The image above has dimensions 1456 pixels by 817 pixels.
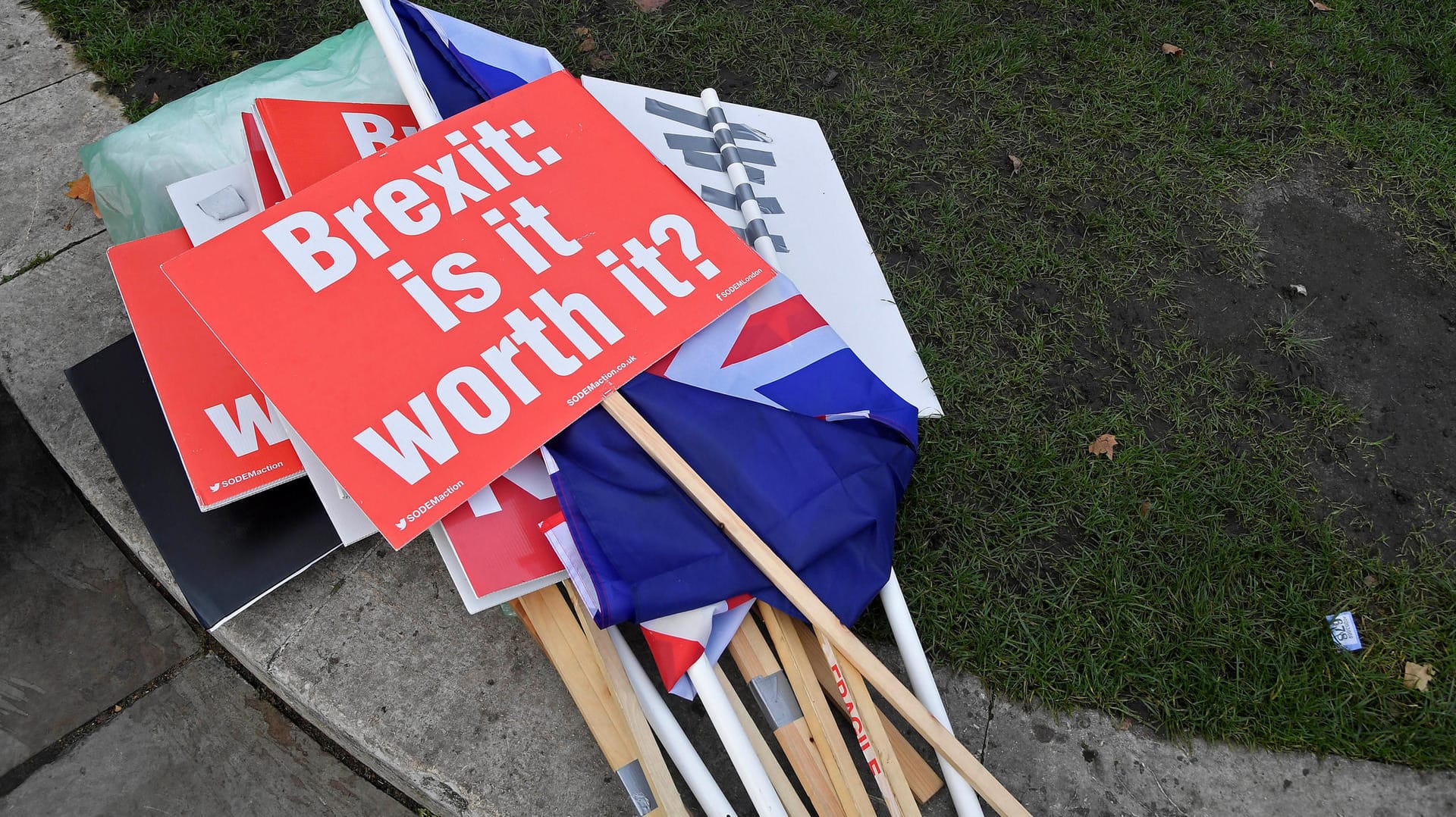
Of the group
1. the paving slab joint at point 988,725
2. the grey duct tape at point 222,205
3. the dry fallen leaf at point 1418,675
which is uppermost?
the grey duct tape at point 222,205

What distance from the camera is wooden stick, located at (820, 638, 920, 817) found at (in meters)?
1.75

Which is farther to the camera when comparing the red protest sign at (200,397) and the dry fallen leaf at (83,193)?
the dry fallen leaf at (83,193)

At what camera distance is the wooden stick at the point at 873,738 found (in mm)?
1751

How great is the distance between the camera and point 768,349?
6.75 feet

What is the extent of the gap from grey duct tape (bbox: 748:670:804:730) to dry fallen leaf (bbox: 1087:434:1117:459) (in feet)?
3.93

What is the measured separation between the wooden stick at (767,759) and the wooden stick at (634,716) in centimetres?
19

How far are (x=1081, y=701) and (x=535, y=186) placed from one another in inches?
73.9

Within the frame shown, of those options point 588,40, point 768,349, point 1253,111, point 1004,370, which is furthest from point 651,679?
point 1253,111

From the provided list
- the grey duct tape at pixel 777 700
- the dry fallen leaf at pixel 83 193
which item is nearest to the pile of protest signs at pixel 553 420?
the grey duct tape at pixel 777 700

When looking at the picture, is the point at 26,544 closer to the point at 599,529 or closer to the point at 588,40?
the point at 599,529

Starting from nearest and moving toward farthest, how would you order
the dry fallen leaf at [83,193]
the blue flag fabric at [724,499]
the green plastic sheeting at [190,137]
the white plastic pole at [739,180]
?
1. the blue flag fabric at [724,499]
2. the white plastic pole at [739,180]
3. the green plastic sheeting at [190,137]
4. the dry fallen leaf at [83,193]

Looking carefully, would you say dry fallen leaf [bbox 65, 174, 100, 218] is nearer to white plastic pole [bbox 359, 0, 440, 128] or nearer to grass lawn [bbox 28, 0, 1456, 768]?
grass lawn [bbox 28, 0, 1456, 768]

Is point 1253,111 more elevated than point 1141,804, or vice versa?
point 1253,111

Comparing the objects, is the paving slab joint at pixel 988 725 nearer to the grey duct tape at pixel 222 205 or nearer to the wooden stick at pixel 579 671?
the wooden stick at pixel 579 671
